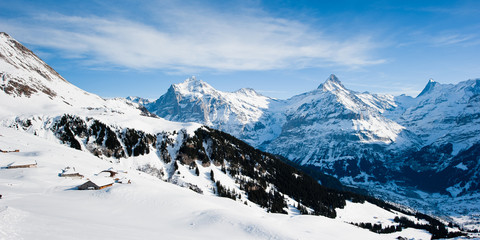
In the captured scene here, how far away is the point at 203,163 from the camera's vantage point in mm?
139875

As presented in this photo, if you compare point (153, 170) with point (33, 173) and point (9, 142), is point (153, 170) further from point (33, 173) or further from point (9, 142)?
point (33, 173)

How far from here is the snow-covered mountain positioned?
39.6 m

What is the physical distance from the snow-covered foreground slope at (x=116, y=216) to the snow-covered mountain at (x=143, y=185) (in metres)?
0.17

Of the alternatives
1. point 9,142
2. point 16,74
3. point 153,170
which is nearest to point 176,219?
point 9,142

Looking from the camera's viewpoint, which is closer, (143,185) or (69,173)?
A: (143,185)

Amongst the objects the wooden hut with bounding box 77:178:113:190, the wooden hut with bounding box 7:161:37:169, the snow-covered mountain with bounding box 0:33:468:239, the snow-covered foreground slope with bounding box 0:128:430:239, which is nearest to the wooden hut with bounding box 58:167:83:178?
the snow-covered mountain with bounding box 0:33:468:239

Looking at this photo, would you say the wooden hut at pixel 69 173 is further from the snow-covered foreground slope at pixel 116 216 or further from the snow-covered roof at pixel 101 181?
the snow-covered roof at pixel 101 181

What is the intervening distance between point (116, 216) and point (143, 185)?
19.6 meters

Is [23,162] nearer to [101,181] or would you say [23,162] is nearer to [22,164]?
[22,164]

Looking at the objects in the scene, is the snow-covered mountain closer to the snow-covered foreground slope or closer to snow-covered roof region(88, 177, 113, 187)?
the snow-covered foreground slope

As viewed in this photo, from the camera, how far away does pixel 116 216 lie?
Result: 4197cm

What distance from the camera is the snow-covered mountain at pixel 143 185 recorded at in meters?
39.6

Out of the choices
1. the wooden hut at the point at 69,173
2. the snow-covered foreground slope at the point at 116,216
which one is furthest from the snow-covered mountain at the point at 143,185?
the wooden hut at the point at 69,173

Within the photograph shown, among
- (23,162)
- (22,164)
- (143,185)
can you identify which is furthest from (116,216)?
(23,162)
